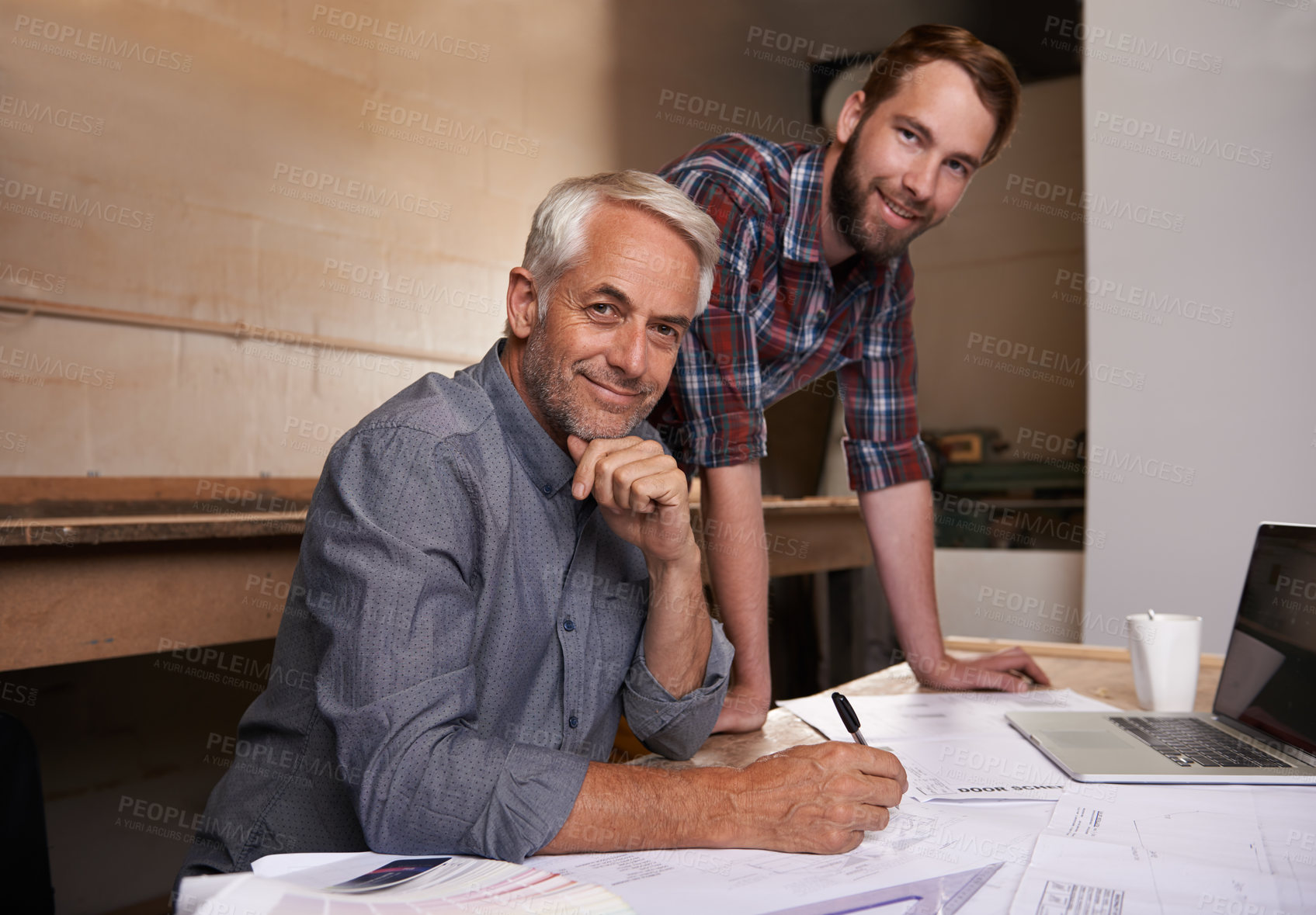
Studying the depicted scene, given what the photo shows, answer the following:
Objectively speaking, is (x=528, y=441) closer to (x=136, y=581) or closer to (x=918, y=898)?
(x=918, y=898)

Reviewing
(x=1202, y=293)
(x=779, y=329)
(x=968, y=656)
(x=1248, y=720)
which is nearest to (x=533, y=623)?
(x=779, y=329)

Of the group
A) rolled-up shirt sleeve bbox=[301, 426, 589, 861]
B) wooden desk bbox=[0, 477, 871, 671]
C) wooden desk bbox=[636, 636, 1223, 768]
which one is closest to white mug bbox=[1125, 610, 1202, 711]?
wooden desk bbox=[636, 636, 1223, 768]

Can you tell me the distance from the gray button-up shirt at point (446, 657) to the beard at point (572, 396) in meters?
0.03

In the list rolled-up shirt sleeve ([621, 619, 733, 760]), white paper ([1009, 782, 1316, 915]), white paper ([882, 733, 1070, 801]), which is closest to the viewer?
white paper ([1009, 782, 1316, 915])

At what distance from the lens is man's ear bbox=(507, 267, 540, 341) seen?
1.02 meters

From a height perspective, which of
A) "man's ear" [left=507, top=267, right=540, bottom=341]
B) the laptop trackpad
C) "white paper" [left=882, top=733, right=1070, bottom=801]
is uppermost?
"man's ear" [left=507, top=267, right=540, bottom=341]

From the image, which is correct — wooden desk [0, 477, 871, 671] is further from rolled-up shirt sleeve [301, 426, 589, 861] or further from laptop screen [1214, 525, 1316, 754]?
laptop screen [1214, 525, 1316, 754]

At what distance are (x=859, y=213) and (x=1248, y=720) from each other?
793 millimetres

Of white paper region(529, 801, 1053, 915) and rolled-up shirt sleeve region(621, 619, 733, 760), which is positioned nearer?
white paper region(529, 801, 1053, 915)

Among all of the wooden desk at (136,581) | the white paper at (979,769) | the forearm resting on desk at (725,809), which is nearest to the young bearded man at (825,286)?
the white paper at (979,769)

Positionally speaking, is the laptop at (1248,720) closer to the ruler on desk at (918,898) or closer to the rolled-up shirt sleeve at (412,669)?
the ruler on desk at (918,898)

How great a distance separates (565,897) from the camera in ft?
1.81

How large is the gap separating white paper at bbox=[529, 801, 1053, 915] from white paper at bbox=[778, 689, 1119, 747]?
27cm

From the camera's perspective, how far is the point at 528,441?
0.96 meters
